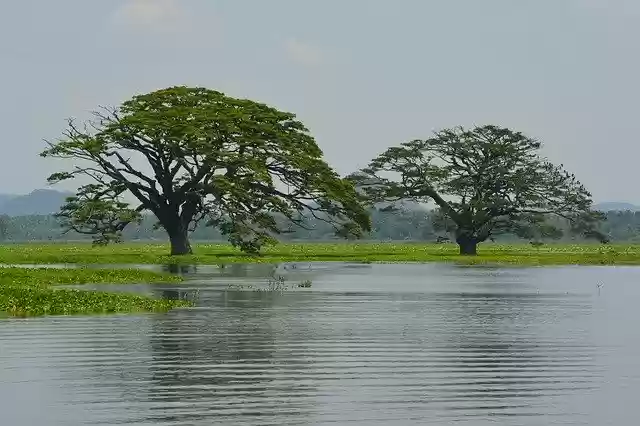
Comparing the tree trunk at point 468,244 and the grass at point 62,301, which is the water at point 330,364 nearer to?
the grass at point 62,301

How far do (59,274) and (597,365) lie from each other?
108 ft

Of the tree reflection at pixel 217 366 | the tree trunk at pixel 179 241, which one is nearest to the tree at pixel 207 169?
the tree trunk at pixel 179 241

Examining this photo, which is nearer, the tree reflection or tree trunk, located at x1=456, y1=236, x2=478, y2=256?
the tree reflection

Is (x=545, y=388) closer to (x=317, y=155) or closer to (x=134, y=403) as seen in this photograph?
(x=134, y=403)

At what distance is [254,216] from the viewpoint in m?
75.2

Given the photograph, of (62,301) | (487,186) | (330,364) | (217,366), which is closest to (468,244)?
(487,186)

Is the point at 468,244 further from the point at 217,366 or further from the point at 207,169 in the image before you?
the point at 217,366

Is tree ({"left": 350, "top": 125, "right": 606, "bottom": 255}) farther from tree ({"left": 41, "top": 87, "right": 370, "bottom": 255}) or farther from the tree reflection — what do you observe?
the tree reflection

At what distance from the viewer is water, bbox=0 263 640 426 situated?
1859cm

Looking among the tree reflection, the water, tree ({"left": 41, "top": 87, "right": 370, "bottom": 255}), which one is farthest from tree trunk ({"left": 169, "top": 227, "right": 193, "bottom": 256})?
the tree reflection

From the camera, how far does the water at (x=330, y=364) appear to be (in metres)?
18.6

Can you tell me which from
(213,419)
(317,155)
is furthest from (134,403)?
(317,155)

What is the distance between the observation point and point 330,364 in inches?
953

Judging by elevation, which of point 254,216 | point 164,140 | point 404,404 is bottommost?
point 404,404
